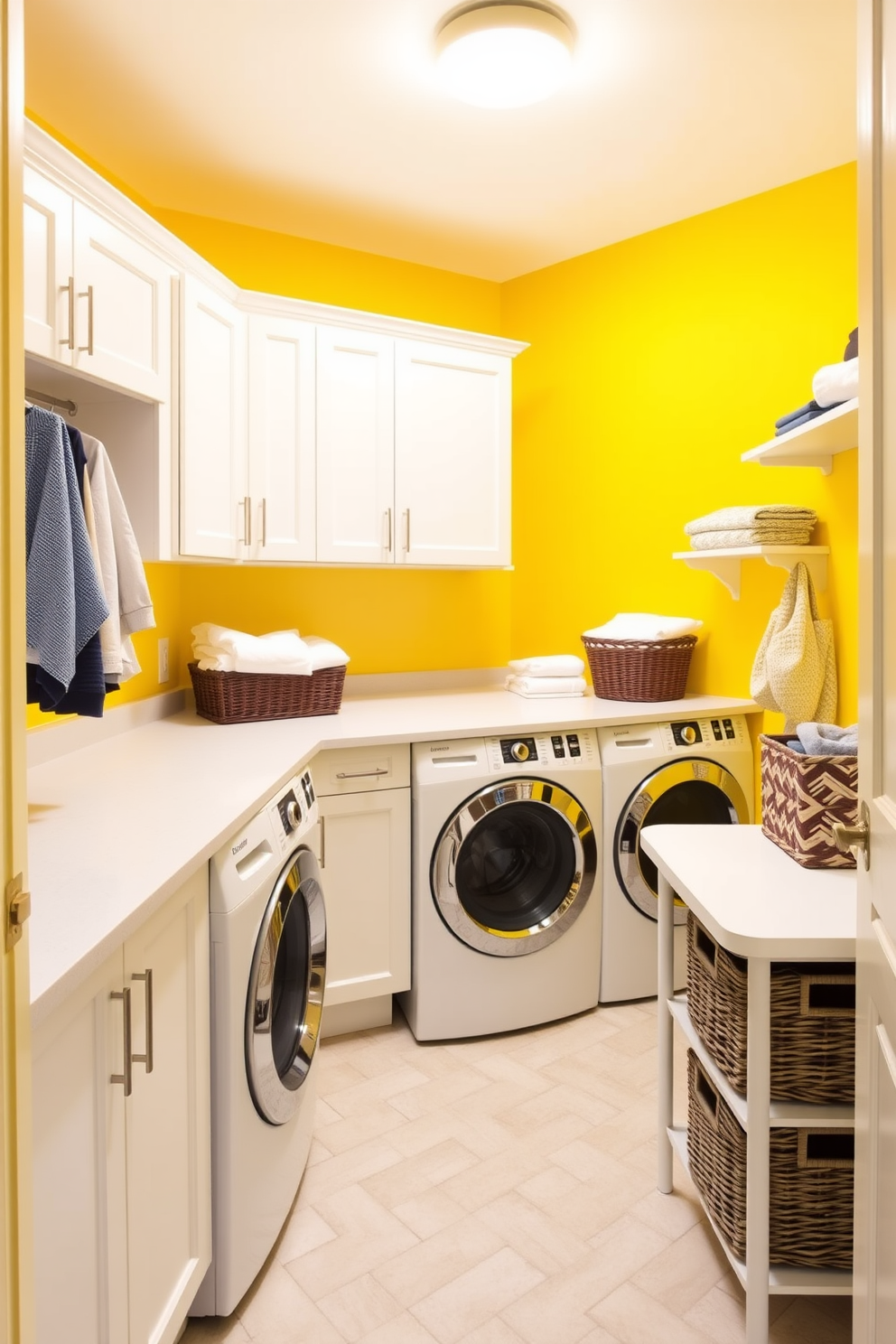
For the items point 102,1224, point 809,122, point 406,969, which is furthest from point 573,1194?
point 809,122

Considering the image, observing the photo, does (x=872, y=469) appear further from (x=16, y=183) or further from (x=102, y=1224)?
(x=102, y=1224)

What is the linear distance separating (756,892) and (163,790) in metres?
1.14

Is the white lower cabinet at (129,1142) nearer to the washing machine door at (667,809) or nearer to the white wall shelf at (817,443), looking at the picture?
the washing machine door at (667,809)

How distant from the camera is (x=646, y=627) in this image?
296 centimetres

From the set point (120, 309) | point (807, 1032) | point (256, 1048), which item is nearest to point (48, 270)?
point (120, 309)

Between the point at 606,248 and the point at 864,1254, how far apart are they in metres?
3.17

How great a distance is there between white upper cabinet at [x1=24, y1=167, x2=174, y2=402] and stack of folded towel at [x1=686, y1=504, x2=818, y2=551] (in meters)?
1.63

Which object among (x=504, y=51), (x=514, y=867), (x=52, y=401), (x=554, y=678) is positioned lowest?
(x=514, y=867)

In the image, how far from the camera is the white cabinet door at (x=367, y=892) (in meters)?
2.44

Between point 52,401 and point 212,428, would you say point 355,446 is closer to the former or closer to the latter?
point 212,428

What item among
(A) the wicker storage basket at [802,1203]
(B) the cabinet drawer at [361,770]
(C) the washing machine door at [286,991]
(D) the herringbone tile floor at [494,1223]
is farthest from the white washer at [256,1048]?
(A) the wicker storage basket at [802,1203]

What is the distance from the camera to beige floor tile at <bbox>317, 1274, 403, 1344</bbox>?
5.06 ft

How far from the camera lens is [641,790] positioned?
2.70 meters

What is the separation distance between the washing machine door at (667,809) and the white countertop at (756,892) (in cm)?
85
